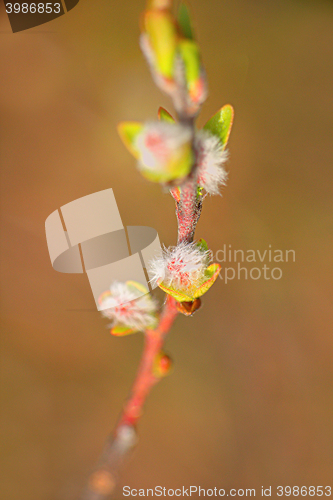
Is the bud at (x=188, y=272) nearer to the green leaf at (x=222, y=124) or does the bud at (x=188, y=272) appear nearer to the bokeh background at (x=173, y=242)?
the green leaf at (x=222, y=124)

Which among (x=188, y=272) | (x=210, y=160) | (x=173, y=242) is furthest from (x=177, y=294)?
(x=173, y=242)

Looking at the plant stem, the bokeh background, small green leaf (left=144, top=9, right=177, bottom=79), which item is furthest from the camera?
the bokeh background

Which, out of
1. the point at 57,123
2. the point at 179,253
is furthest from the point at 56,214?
the point at 57,123

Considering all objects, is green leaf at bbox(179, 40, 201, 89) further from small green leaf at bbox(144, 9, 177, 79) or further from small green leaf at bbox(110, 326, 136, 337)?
small green leaf at bbox(110, 326, 136, 337)

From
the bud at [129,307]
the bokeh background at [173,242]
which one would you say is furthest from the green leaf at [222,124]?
the bokeh background at [173,242]

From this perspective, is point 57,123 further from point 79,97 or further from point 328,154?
point 328,154

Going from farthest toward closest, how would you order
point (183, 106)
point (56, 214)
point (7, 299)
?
point (7, 299) < point (56, 214) < point (183, 106)

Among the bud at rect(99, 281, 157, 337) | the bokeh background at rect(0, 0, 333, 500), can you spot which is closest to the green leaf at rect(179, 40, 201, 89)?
the bud at rect(99, 281, 157, 337)

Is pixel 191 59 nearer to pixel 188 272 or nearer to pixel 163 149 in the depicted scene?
pixel 163 149
